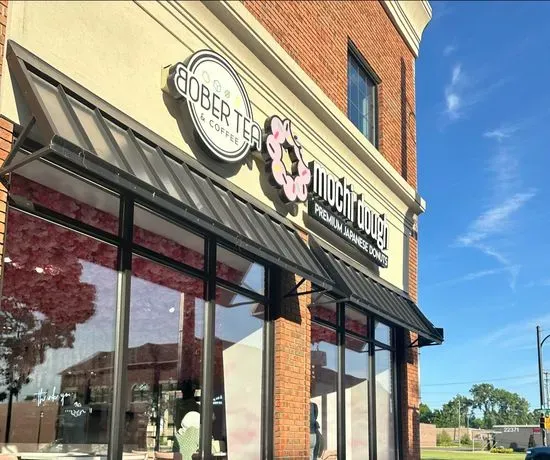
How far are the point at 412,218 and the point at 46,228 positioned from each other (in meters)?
10.2

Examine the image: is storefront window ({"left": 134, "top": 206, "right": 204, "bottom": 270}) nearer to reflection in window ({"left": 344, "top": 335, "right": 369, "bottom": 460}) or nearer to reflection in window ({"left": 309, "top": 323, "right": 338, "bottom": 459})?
reflection in window ({"left": 309, "top": 323, "right": 338, "bottom": 459})

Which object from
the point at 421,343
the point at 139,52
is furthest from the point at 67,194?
the point at 421,343

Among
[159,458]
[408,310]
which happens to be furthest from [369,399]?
[159,458]

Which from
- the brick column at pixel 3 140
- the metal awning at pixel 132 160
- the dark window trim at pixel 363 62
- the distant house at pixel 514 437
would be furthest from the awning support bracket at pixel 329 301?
the distant house at pixel 514 437

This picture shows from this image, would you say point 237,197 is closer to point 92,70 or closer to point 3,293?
point 92,70

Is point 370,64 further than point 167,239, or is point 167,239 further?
point 370,64

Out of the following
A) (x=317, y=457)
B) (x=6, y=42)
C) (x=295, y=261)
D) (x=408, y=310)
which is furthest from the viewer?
(x=408, y=310)

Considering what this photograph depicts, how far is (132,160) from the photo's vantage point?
617cm

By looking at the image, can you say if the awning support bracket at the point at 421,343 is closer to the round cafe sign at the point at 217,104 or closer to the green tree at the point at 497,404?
the round cafe sign at the point at 217,104

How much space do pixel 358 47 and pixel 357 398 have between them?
6277mm

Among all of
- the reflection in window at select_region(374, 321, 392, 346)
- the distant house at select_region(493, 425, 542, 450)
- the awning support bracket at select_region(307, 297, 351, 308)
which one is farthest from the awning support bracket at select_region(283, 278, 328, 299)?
the distant house at select_region(493, 425, 542, 450)

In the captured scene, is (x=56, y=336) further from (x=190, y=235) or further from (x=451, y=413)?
(x=451, y=413)

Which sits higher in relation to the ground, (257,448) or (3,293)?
(3,293)

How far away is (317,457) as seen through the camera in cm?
1015
